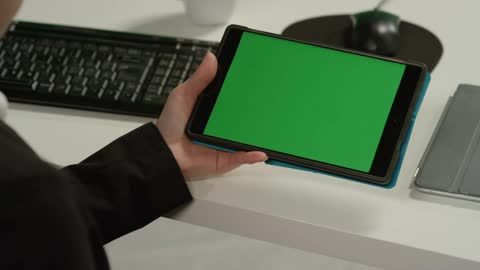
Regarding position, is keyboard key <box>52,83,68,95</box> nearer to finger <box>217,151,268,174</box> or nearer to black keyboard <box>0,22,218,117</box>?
black keyboard <box>0,22,218,117</box>

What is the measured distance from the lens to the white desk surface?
0.57m

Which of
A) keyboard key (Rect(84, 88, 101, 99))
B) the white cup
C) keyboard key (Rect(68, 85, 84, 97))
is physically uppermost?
the white cup

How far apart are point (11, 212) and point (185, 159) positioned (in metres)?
0.22

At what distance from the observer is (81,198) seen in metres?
0.62

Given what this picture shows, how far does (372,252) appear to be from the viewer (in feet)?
1.87

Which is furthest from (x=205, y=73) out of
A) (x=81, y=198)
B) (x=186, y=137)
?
(x=81, y=198)

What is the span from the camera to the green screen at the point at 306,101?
1.95 feet

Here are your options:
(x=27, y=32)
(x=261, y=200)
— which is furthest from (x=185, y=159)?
(x=27, y=32)

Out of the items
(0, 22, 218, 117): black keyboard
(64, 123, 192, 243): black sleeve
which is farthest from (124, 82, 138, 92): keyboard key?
(64, 123, 192, 243): black sleeve

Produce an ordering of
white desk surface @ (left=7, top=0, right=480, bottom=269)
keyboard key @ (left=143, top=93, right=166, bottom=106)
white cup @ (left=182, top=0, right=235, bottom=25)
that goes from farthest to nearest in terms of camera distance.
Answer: white cup @ (left=182, top=0, right=235, bottom=25) < keyboard key @ (left=143, top=93, right=166, bottom=106) < white desk surface @ (left=7, top=0, right=480, bottom=269)

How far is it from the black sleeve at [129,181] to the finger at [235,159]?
0.04 metres

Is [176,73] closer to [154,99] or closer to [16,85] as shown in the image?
[154,99]

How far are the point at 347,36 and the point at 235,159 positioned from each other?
0.89 feet

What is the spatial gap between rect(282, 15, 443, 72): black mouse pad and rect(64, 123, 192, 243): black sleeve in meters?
0.24
